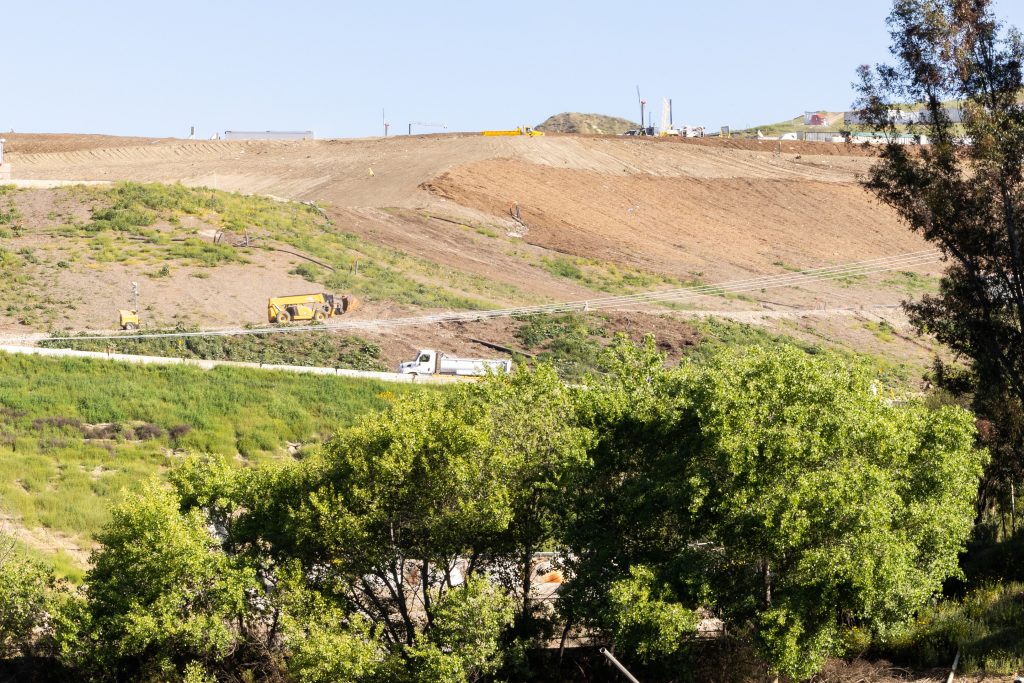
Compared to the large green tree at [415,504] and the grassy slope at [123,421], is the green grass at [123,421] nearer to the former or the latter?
the grassy slope at [123,421]

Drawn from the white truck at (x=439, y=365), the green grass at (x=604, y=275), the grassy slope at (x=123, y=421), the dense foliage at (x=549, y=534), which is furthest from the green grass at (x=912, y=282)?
the dense foliage at (x=549, y=534)

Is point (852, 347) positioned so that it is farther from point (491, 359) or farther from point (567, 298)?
point (491, 359)

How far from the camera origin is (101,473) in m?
35.7

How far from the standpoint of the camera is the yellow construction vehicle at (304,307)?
53.6 metres

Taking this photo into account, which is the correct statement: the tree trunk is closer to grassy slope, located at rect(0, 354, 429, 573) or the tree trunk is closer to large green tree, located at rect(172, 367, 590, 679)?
large green tree, located at rect(172, 367, 590, 679)

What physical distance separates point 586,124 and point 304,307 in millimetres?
121662

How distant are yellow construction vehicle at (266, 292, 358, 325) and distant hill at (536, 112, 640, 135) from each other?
114639 millimetres

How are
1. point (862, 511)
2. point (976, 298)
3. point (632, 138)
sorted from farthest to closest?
point (632, 138) < point (976, 298) < point (862, 511)

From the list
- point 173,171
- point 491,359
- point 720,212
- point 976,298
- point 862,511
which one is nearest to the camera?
point 862,511

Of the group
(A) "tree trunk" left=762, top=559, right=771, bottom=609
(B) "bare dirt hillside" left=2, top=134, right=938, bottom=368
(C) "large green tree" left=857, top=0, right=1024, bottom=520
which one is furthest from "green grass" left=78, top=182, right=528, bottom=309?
(A) "tree trunk" left=762, top=559, right=771, bottom=609

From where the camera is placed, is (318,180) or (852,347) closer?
(852,347)

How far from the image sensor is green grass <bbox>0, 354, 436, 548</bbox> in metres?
34.0

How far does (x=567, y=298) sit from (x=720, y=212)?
24.7 m

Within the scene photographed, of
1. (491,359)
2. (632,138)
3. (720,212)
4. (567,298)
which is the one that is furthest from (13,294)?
(632,138)
